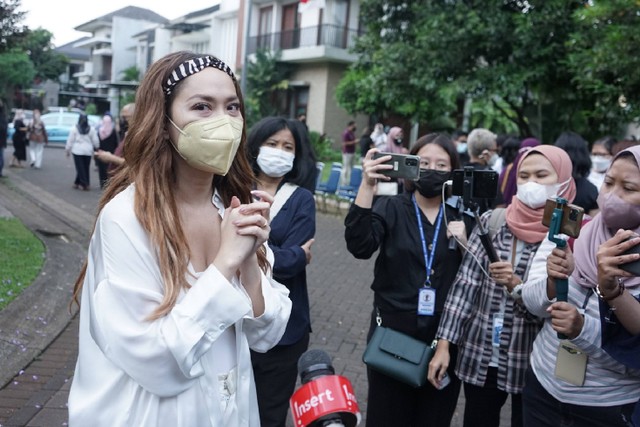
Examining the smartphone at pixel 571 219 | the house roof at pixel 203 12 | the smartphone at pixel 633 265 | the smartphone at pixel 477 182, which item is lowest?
the smartphone at pixel 633 265

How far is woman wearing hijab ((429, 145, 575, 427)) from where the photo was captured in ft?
10.4

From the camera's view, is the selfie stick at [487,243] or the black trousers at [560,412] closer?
the black trousers at [560,412]

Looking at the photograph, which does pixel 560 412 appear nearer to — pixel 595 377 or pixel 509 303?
pixel 595 377

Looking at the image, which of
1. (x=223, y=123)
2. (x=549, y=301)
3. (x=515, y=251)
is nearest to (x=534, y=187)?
(x=515, y=251)

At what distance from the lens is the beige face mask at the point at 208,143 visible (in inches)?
74.6

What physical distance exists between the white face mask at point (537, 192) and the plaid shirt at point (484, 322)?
0.20 metres

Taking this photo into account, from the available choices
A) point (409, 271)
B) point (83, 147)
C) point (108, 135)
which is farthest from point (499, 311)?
point (83, 147)

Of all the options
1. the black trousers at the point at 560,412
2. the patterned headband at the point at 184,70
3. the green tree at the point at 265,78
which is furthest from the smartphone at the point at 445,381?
the green tree at the point at 265,78

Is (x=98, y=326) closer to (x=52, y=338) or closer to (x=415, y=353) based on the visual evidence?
(x=415, y=353)

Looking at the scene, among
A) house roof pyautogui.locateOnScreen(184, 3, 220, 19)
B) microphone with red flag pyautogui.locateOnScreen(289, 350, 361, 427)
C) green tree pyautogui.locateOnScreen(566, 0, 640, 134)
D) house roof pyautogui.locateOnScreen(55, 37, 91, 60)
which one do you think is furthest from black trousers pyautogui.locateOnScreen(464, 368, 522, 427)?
house roof pyautogui.locateOnScreen(55, 37, 91, 60)

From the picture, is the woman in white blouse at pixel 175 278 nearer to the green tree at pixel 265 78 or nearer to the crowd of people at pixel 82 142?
the crowd of people at pixel 82 142

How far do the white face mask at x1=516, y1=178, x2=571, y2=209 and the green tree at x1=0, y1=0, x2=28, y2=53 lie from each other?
7.96 metres

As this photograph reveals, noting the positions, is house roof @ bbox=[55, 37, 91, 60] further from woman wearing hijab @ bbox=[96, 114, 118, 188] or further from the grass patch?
the grass patch

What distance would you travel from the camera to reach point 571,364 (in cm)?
262
